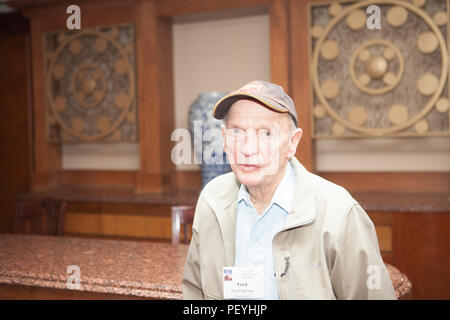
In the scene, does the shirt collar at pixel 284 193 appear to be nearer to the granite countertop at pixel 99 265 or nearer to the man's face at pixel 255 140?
the man's face at pixel 255 140

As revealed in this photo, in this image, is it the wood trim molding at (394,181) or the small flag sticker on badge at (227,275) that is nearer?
the small flag sticker on badge at (227,275)

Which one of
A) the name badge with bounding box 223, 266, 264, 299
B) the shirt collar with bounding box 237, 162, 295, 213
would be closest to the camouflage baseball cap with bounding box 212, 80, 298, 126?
the shirt collar with bounding box 237, 162, 295, 213

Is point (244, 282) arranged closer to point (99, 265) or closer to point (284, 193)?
point (284, 193)

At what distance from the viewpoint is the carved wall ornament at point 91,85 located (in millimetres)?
4156

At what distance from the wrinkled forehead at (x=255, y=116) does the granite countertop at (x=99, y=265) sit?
2.29 ft

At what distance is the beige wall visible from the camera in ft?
12.1

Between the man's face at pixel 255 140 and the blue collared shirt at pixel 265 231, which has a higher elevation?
the man's face at pixel 255 140

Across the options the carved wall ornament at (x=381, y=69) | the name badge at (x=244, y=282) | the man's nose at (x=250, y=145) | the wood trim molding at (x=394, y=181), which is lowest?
the name badge at (x=244, y=282)

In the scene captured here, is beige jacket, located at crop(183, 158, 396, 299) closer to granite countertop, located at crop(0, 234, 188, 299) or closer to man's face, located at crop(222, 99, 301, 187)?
man's face, located at crop(222, 99, 301, 187)

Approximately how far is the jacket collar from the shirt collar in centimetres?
2

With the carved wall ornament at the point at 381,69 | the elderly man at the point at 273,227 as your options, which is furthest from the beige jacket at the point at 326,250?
the carved wall ornament at the point at 381,69

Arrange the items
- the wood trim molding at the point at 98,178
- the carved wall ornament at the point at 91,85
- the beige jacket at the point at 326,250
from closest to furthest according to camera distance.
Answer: the beige jacket at the point at 326,250 < the carved wall ornament at the point at 91,85 < the wood trim molding at the point at 98,178
